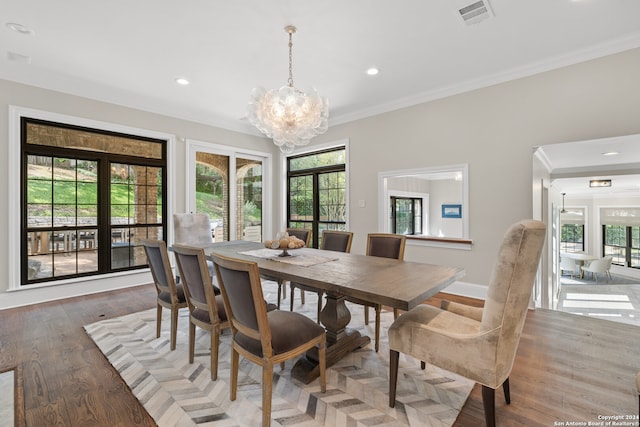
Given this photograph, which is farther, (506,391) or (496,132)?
(496,132)

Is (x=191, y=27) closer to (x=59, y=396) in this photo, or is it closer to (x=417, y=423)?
(x=59, y=396)

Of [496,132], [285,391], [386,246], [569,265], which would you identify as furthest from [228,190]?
[569,265]

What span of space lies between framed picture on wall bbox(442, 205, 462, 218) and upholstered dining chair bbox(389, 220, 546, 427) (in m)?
5.65

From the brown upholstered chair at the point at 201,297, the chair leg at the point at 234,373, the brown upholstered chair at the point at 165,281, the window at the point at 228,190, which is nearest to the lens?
the chair leg at the point at 234,373

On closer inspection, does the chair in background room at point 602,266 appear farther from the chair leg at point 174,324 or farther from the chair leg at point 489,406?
the chair leg at point 174,324

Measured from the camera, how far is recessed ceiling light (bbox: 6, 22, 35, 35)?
2.55 meters

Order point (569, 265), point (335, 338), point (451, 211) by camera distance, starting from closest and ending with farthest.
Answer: point (335, 338) < point (451, 211) < point (569, 265)

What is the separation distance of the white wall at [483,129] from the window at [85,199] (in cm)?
23

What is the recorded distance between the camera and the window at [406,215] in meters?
5.89

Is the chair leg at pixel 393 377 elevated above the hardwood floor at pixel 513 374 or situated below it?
above

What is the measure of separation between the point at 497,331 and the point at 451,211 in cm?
586

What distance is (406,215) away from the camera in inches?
251

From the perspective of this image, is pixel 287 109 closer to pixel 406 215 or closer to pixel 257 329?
pixel 257 329

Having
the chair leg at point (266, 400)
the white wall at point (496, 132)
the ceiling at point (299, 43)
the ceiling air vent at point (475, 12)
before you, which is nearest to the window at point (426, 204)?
the white wall at point (496, 132)
